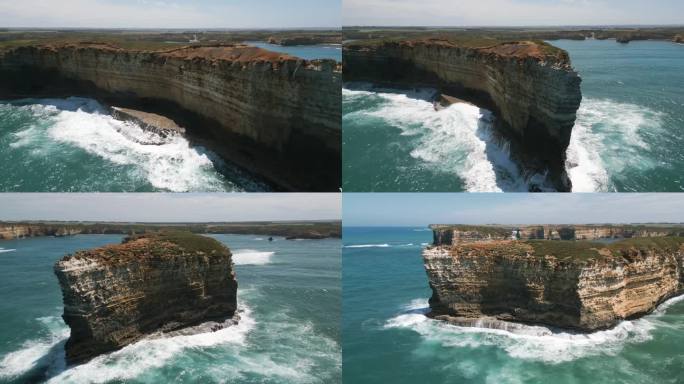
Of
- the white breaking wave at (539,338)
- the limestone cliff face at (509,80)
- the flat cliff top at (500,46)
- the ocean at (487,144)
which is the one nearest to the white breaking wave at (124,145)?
the ocean at (487,144)

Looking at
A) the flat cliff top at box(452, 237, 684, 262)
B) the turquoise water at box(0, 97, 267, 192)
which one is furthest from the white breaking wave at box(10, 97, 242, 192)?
the flat cliff top at box(452, 237, 684, 262)

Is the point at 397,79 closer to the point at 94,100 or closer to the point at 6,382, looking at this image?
A: the point at 94,100

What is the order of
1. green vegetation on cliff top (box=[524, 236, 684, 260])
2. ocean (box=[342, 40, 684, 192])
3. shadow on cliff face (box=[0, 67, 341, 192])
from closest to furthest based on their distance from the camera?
shadow on cliff face (box=[0, 67, 341, 192]), ocean (box=[342, 40, 684, 192]), green vegetation on cliff top (box=[524, 236, 684, 260])

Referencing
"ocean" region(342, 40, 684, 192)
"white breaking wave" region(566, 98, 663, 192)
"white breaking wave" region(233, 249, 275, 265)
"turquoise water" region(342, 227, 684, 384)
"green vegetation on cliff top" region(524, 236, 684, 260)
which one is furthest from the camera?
"white breaking wave" region(233, 249, 275, 265)

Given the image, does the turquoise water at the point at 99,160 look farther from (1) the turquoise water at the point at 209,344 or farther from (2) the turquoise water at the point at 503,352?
(2) the turquoise water at the point at 503,352

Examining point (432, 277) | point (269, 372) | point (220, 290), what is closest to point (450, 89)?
point (432, 277)

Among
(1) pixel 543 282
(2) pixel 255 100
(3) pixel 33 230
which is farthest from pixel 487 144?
(3) pixel 33 230

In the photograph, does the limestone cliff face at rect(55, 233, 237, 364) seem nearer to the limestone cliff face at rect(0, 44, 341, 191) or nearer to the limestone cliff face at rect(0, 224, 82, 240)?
the limestone cliff face at rect(0, 44, 341, 191)
